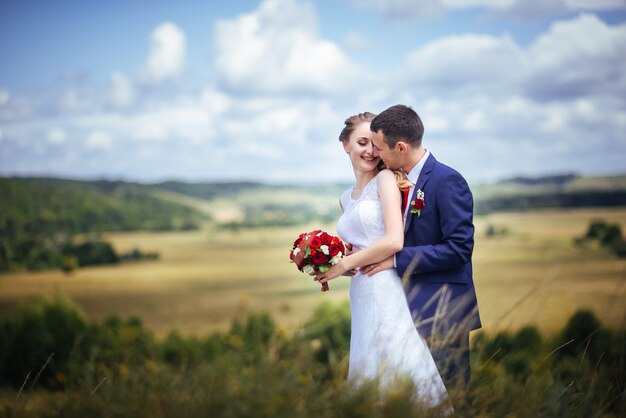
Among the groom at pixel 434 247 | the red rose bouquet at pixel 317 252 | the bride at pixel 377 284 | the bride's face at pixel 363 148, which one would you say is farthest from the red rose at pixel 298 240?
the bride's face at pixel 363 148

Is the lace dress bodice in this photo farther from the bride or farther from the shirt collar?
the shirt collar

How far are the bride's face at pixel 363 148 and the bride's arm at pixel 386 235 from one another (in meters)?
0.31

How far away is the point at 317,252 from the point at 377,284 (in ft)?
2.00

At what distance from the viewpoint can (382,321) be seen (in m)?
5.31

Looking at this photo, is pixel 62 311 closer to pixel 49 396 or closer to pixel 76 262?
pixel 76 262

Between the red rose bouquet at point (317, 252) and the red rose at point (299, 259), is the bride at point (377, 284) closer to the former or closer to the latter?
the red rose bouquet at point (317, 252)

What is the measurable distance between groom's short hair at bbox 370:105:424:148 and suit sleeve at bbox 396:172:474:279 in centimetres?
48

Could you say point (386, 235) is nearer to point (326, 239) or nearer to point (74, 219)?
point (326, 239)

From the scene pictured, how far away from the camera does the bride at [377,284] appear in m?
5.06

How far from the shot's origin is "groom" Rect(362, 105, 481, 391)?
201 inches

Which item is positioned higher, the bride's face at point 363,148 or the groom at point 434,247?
the bride's face at point 363,148

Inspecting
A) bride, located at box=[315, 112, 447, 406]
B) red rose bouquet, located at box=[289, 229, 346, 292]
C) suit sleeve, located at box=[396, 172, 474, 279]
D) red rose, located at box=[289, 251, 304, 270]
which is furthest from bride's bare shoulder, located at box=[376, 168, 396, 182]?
red rose, located at box=[289, 251, 304, 270]

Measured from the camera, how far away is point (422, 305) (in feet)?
17.3

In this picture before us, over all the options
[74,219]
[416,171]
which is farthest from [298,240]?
[74,219]
